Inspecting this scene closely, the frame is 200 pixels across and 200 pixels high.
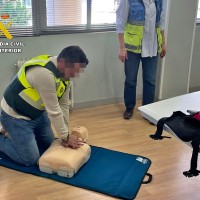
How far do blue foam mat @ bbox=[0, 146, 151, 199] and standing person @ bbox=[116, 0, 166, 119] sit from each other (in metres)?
0.78

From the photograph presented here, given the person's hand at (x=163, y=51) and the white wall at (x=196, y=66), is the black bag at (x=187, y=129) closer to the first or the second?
the person's hand at (x=163, y=51)

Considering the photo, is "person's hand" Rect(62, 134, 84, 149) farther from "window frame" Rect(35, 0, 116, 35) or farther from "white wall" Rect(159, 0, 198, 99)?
"white wall" Rect(159, 0, 198, 99)

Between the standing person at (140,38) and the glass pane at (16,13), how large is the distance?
788 mm

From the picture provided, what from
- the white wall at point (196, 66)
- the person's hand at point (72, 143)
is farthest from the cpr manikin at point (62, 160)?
the white wall at point (196, 66)

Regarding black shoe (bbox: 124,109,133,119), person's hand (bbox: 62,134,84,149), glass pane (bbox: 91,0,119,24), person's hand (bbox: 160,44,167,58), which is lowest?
black shoe (bbox: 124,109,133,119)

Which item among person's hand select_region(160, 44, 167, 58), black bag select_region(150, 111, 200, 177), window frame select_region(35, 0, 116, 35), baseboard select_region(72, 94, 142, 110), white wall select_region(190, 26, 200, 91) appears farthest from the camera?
white wall select_region(190, 26, 200, 91)

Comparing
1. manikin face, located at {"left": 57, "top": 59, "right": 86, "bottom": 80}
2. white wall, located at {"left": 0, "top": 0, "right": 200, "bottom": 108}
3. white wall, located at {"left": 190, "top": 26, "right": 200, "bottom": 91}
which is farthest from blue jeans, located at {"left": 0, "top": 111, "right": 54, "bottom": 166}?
white wall, located at {"left": 190, "top": 26, "right": 200, "bottom": 91}

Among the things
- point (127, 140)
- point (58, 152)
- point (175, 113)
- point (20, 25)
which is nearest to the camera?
point (175, 113)

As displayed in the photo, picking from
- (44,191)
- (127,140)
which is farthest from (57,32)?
(44,191)

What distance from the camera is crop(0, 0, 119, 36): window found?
2.95 m

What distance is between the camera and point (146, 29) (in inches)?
117

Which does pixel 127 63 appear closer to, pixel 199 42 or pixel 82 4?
pixel 82 4

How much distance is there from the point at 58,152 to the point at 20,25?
1.32m

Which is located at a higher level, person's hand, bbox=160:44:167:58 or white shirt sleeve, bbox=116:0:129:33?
white shirt sleeve, bbox=116:0:129:33
